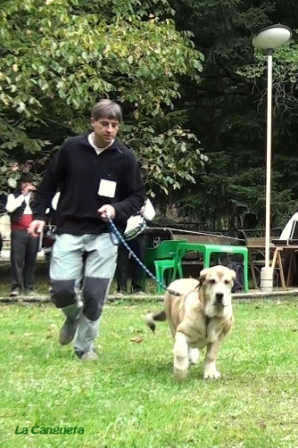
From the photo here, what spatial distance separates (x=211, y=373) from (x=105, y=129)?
5.83 ft

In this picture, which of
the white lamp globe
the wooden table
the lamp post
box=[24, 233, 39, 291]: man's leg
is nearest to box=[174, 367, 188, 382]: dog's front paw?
box=[24, 233, 39, 291]: man's leg

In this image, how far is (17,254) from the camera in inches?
417

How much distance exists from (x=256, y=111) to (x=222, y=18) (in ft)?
6.97

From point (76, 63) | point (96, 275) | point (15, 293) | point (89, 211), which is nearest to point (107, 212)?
point (89, 211)

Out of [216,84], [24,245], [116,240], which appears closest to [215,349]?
[116,240]

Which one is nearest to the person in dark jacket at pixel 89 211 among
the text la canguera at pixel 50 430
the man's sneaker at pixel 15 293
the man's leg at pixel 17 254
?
the text la canguera at pixel 50 430

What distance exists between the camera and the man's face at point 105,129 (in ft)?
16.9

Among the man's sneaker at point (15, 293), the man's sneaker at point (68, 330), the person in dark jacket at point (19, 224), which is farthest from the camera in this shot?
the person in dark jacket at point (19, 224)

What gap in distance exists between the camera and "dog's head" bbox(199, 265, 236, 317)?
15.4 ft

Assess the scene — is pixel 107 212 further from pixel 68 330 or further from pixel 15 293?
pixel 15 293

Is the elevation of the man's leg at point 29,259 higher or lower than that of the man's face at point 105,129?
lower

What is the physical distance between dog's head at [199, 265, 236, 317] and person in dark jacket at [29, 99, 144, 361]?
0.81 metres

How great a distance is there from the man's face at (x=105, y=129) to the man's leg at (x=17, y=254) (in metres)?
5.59

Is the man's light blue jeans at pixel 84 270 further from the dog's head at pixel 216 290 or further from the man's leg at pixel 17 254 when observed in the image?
the man's leg at pixel 17 254
